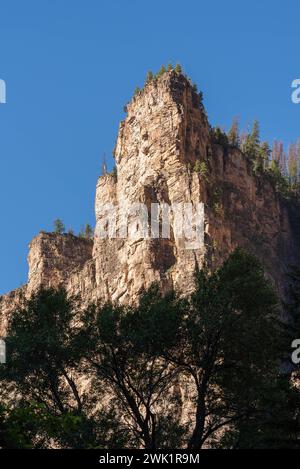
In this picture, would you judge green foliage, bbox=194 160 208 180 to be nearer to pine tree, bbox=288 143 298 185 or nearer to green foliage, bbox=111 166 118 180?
green foliage, bbox=111 166 118 180

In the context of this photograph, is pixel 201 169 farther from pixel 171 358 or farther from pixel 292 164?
pixel 292 164

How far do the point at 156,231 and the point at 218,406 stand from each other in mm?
40266

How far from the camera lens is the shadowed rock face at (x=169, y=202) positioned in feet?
249

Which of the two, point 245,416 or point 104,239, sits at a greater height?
point 104,239

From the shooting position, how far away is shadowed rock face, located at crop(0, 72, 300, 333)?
75.9 m

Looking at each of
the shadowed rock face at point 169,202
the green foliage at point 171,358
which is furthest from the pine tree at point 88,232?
the green foliage at point 171,358

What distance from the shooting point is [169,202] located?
78250 millimetres

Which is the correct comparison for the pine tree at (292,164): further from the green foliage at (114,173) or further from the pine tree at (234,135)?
the green foliage at (114,173)

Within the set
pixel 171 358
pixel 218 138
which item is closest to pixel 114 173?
pixel 218 138

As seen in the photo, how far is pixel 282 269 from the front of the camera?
8688cm

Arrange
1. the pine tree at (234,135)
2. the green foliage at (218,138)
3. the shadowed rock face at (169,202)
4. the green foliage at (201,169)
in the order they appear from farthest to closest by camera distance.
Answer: the pine tree at (234,135)
the green foliage at (218,138)
the green foliage at (201,169)
the shadowed rock face at (169,202)
